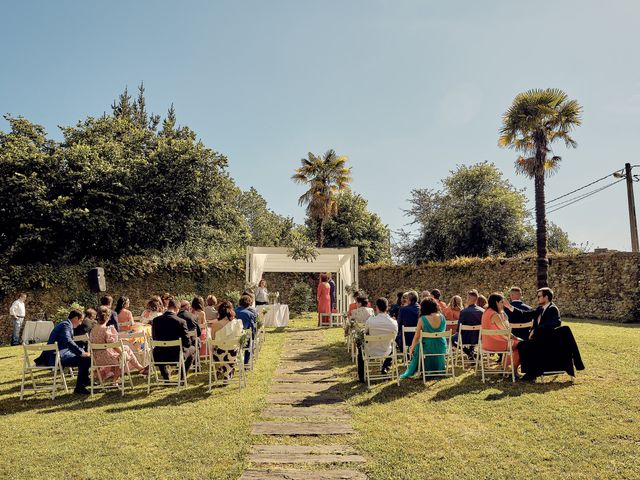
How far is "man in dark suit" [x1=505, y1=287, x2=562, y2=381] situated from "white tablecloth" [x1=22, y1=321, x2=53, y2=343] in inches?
504

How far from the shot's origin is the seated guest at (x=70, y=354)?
7.37m

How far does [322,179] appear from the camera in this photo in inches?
985

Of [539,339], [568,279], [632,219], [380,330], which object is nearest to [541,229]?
[568,279]

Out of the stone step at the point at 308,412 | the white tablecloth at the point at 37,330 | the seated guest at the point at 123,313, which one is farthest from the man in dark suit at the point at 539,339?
the white tablecloth at the point at 37,330

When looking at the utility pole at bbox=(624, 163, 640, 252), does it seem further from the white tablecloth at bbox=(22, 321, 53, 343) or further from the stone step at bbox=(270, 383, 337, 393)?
the white tablecloth at bbox=(22, 321, 53, 343)

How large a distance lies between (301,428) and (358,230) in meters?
32.1

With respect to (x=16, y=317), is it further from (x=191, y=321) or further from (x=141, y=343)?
(x=191, y=321)

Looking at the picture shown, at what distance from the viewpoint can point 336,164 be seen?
25.1 meters

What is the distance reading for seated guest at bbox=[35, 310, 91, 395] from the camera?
7.37 m

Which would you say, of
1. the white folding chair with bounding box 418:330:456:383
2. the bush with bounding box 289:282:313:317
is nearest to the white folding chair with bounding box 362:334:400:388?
the white folding chair with bounding box 418:330:456:383

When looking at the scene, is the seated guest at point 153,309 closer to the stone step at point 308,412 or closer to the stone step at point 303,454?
the stone step at point 308,412

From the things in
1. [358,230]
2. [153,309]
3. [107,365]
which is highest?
[358,230]

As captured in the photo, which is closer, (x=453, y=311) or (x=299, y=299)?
(x=453, y=311)

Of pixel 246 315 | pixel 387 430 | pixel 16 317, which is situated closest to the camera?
pixel 387 430
